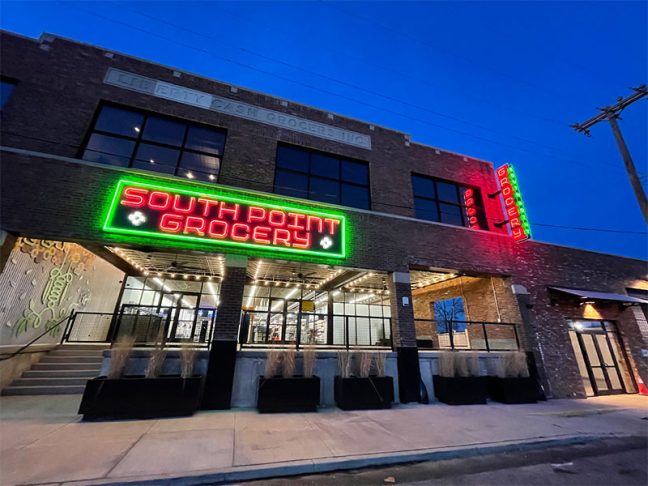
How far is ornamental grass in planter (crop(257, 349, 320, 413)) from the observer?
293 inches

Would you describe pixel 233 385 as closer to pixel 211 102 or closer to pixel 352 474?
pixel 352 474

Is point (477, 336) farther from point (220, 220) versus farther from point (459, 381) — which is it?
point (220, 220)

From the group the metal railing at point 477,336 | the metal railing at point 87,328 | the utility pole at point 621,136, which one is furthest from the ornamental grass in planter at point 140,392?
the utility pole at point 621,136

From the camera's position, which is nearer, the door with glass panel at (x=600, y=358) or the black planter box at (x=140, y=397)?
the black planter box at (x=140, y=397)

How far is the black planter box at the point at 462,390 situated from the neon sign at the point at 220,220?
5.49 metres

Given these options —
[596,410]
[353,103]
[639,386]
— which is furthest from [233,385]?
[353,103]

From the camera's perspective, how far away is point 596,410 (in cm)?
890

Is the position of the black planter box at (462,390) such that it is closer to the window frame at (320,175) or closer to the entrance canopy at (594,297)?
the entrance canopy at (594,297)

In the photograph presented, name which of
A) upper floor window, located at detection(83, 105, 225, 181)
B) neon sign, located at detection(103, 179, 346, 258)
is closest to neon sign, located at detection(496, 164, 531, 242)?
neon sign, located at detection(103, 179, 346, 258)

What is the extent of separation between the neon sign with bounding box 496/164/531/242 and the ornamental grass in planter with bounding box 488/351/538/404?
17.2 feet

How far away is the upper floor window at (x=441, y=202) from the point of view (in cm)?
1292

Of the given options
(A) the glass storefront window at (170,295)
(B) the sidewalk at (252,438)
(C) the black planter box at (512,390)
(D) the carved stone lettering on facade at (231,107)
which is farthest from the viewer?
(A) the glass storefront window at (170,295)

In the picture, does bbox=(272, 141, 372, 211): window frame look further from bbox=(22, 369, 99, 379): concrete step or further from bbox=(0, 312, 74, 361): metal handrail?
bbox=(0, 312, 74, 361): metal handrail

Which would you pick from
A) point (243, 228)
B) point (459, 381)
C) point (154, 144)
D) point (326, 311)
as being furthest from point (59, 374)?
point (459, 381)
